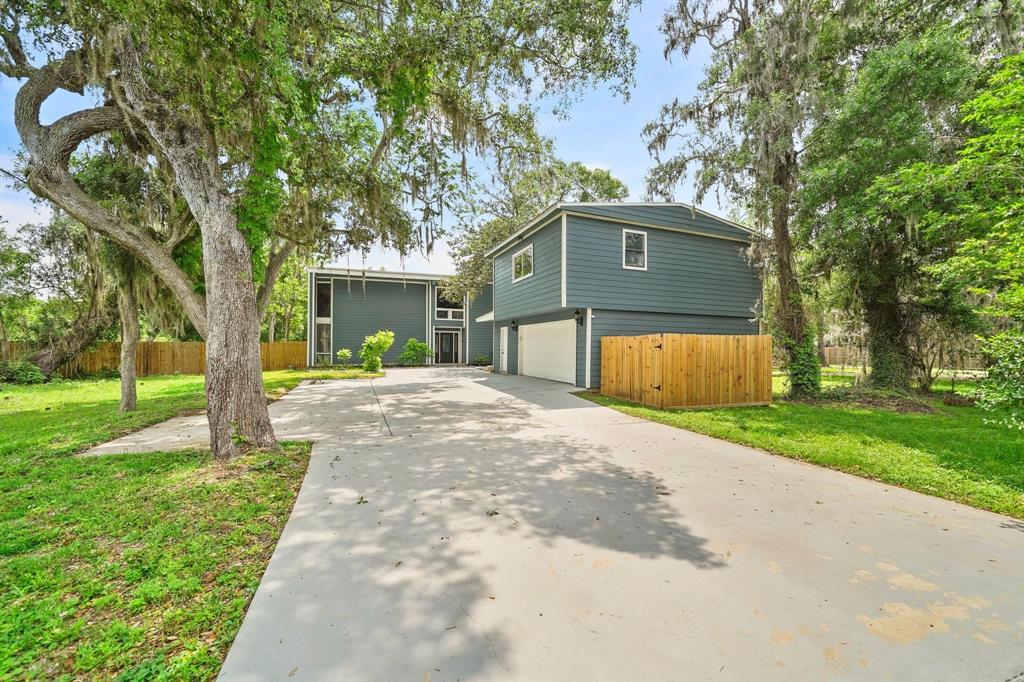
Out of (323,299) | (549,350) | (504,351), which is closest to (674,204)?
(549,350)

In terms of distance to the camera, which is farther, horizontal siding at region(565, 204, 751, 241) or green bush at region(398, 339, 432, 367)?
green bush at region(398, 339, 432, 367)

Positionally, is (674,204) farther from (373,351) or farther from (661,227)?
(373,351)

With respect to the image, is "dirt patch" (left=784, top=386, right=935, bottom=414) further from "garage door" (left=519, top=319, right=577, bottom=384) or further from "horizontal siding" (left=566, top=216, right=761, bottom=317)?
"garage door" (left=519, top=319, right=577, bottom=384)

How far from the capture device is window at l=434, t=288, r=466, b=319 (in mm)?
20984

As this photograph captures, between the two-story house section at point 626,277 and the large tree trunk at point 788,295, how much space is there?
2.37 meters

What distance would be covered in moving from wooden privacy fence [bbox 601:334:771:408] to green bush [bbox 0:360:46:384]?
17.8 metres

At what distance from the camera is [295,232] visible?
316 inches

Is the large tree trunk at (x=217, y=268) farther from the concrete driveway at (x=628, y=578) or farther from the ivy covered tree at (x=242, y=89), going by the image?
the concrete driveway at (x=628, y=578)

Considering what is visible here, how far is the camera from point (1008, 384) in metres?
3.44

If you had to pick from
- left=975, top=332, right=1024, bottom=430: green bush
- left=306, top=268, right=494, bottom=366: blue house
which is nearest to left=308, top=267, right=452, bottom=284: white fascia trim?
left=306, top=268, right=494, bottom=366: blue house

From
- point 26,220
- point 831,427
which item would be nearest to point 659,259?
point 831,427

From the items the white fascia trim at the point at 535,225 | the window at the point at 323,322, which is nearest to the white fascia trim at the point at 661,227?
the white fascia trim at the point at 535,225

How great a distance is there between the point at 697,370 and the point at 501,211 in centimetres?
1375

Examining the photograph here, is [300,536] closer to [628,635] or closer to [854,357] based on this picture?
[628,635]
